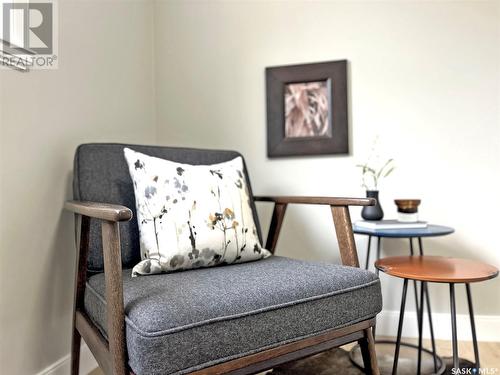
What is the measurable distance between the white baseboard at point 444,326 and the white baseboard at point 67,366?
48.7 inches

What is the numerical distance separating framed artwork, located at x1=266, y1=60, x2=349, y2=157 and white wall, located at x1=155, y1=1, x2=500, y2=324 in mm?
47

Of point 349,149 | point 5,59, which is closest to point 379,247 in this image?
point 349,149

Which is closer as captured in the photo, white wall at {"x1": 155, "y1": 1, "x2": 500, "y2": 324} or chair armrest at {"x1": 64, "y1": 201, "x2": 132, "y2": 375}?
chair armrest at {"x1": 64, "y1": 201, "x2": 132, "y2": 375}

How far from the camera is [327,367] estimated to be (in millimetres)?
1465

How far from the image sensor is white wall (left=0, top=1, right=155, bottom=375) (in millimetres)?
1142

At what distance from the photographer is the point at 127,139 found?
1.79 m

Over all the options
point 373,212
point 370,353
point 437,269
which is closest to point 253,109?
point 373,212

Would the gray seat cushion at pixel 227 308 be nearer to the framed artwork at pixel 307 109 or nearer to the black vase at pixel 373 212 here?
the black vase at pixel 373 212

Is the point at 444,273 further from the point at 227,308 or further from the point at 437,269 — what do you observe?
the point at 227,308

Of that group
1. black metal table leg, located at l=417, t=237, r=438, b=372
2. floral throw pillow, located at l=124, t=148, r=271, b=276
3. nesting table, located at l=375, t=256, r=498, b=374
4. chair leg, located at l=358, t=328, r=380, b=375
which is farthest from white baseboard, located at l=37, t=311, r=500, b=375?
floral throw pillow, located at l=124, t=148, r=271, b=276

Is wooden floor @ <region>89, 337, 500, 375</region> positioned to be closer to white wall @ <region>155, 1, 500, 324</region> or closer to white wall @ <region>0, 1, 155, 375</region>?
white wall @ <region>155, 1, 500, 324</region>

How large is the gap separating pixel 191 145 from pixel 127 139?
35 centimetres

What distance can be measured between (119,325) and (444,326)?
1497mm

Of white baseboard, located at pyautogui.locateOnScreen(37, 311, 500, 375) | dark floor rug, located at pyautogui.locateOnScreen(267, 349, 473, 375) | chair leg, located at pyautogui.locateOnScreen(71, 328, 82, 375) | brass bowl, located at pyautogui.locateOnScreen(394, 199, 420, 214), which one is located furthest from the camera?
white baseboard, located at pyautogui.locateOnScreen(37, 311, 500, 375)
